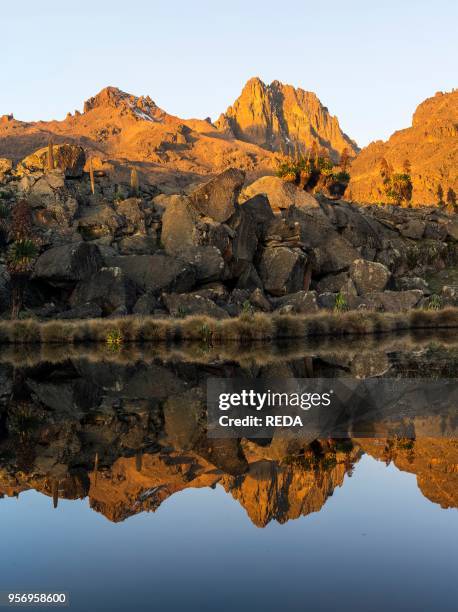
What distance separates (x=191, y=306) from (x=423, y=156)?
375ft

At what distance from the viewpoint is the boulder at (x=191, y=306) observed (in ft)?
145

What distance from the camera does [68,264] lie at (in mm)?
45062

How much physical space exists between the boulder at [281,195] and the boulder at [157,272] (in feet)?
64.8

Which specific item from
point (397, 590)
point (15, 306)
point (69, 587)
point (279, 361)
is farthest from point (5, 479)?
point (15, 306)

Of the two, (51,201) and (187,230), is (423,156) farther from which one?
(51,201)

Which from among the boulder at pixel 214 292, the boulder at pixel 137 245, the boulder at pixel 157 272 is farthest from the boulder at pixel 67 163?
the boulder at pixel 214 292

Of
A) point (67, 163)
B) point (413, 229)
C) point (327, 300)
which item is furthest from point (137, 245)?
point (413, 229)

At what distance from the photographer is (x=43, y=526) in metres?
7.16

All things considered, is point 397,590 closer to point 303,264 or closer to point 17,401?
point 17,401

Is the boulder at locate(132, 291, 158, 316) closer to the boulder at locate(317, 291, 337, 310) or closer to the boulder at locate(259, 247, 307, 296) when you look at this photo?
the boulder at locate(259, 247, 307, 296)

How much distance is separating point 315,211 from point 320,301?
1664cm

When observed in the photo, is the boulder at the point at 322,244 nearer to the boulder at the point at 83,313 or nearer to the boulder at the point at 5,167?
the boulder at the point at 83,313

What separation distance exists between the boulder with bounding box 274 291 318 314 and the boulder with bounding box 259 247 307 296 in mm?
2300

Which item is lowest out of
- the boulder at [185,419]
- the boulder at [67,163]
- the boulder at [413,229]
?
the boulder at [185,419]
